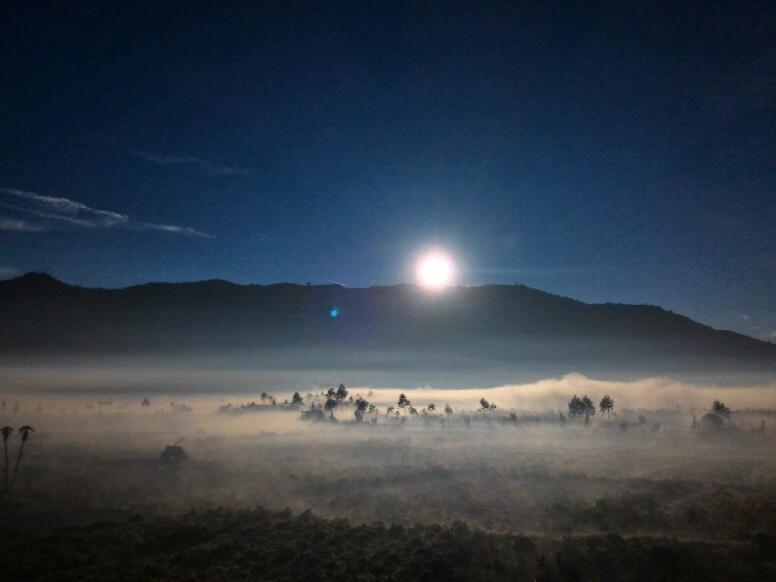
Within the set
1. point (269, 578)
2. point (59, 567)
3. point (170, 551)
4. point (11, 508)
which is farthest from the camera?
point (11, 508)

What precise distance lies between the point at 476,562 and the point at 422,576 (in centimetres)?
1808

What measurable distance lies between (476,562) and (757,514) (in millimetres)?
111798

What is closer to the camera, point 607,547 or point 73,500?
point 607,547

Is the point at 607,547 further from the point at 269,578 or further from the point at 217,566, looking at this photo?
the point at 217,566

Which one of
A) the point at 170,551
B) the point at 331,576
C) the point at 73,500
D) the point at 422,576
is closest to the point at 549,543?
the point at 422,576

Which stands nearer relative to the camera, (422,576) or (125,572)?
(125,572)

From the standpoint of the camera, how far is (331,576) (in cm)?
14150

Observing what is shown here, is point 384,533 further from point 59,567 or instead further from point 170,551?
point 59,567

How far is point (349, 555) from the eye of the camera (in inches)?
6029

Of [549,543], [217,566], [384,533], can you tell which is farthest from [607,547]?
[217,566]

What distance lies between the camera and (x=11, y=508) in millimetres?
171875

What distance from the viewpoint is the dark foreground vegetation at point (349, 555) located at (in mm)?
134750

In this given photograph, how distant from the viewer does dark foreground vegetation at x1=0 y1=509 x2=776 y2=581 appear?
5305 inches

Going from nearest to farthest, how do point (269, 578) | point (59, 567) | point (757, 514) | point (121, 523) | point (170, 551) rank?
point (59, 567)
point (269, 578)
point (170, 551)
point (121, 523)
point (757, 514)
